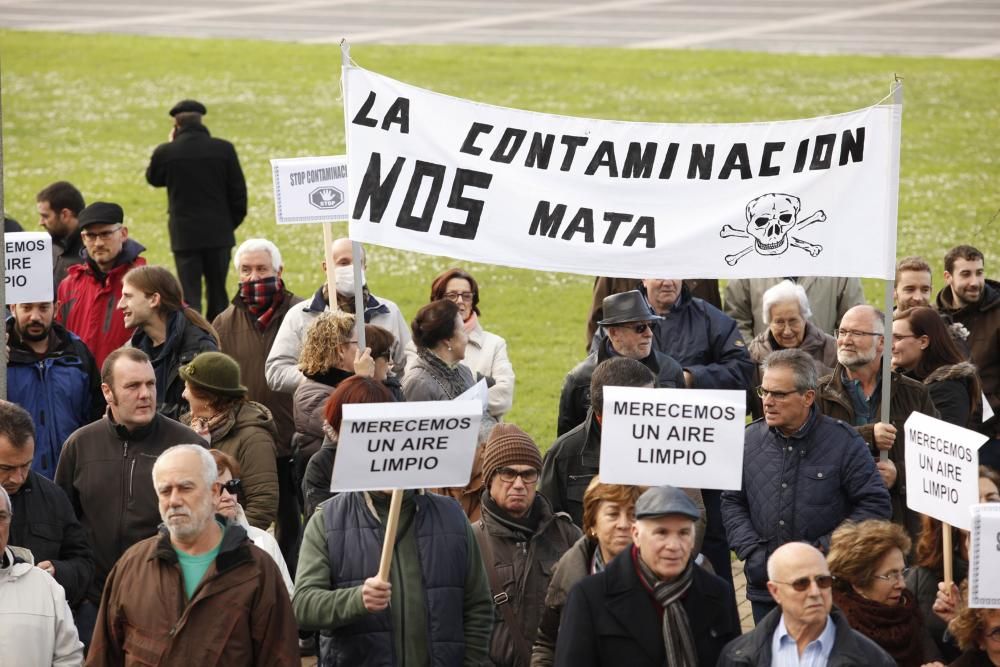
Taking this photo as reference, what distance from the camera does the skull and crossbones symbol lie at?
8.72 metres

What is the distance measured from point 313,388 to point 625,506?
8.38 feet

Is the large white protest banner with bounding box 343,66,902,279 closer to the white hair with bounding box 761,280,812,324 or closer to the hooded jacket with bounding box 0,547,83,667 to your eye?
the white hair with bounding box 761,280,812,324

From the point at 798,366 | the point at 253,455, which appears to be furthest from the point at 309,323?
the point at 798,366

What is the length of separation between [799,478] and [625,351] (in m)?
1.66

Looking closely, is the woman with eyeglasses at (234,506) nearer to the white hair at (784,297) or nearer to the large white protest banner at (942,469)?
the large white protest banner at (942,469)

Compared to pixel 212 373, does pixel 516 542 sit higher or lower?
lower

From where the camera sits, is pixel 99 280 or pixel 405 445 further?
pixel 99 280

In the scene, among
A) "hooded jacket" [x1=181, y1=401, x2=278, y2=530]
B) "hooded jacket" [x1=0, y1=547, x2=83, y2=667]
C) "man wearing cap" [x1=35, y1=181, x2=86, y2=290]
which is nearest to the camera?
"hooded jacket" [x1=0, y1=547, x2=83, y2=667]

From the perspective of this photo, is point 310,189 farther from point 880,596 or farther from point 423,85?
point 423,85

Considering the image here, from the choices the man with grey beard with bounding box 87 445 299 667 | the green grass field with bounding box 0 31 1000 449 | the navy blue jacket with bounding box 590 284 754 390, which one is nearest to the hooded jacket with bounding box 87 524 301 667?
the man with grey beard with bounding box 87 445 299 667

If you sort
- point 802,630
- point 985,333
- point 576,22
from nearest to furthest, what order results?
1. point 802,630
2. point 985,333
3. point 576,22

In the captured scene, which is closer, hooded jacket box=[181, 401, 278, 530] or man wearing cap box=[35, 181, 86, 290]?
hooded jacket box=[181, 401, 278, 530]

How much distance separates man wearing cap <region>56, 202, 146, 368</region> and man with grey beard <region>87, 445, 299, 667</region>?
15.1 ft

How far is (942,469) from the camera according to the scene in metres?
7.20
